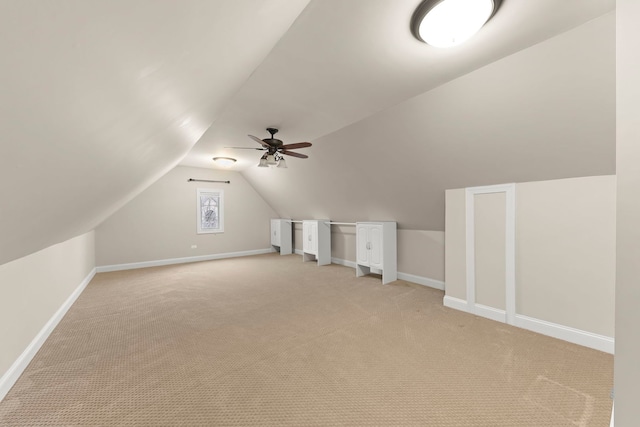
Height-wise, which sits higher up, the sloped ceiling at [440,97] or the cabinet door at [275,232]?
the sloped ceiling at [440,97]

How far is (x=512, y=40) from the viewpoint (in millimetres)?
1843

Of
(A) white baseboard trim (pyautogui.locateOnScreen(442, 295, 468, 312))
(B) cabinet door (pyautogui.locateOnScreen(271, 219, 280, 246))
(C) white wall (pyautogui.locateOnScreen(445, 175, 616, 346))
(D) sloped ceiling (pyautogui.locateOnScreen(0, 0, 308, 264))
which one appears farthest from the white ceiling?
(B) cabinet door (pyautogui.locateOnScreen(271, 219, 280, 246))

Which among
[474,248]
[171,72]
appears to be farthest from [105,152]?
[474,248]

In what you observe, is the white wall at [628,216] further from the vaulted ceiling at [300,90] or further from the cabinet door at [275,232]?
the cabinet door at [275,232]

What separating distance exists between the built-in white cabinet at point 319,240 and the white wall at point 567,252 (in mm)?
3965

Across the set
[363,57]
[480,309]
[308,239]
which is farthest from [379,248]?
[363,57]

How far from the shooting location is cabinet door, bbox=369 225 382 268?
4.68 metres

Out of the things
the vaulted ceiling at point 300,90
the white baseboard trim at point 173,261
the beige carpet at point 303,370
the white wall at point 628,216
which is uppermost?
the vaulted ceiling at point 300,90

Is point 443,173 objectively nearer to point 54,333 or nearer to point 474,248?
point 474,248

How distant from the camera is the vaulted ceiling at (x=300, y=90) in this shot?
2.27 feet

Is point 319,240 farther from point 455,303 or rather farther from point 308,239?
point 455,303

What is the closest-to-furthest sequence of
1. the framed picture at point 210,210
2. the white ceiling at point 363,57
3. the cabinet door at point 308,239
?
the white ceiling at point 363,57, the cabinet door at point 308,239, the framed picture at point 210,210

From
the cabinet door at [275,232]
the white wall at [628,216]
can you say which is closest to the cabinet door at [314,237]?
the cabinet door at [275,232]

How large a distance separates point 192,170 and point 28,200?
6.06 metres
